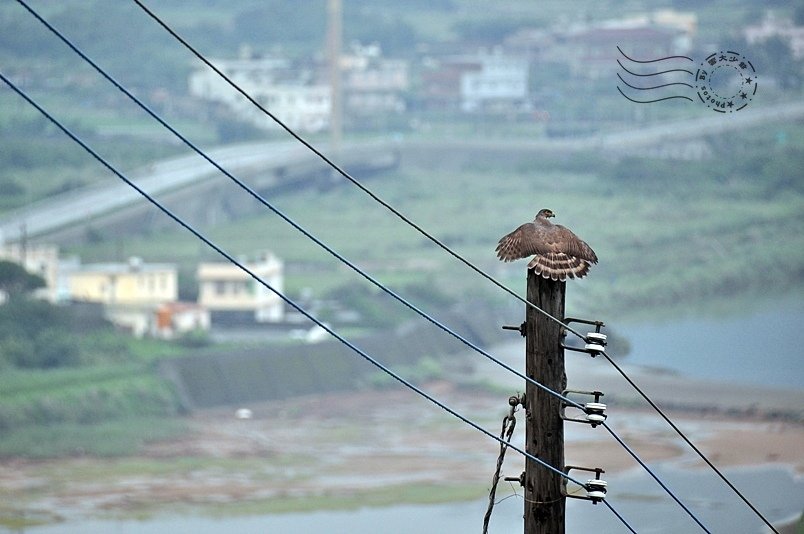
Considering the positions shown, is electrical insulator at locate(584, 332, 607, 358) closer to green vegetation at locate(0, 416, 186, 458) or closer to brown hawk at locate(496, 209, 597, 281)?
brown hawk at locate(496, 209, 597, 281)

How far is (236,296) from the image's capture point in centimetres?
2275

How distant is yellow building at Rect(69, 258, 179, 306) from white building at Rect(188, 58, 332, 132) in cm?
943

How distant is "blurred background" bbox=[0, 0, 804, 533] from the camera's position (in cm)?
1617

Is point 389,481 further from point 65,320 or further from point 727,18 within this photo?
point 727,18

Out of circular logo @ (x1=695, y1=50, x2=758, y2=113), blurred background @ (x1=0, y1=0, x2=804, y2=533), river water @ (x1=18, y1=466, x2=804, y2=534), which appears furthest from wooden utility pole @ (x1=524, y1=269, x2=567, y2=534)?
blurred background @ (x1=0, y1=0, x2=804, y2=533)

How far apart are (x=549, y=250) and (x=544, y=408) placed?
27 centimetres

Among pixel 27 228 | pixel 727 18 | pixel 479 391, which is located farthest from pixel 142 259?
pixel 727 18

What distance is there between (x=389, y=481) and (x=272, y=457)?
1528 millimetres

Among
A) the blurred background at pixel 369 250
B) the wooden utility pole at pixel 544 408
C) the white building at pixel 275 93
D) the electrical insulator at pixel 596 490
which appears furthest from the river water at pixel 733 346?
the wooden utility pole at pixel 544 408

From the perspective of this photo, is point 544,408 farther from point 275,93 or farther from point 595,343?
point 275,93

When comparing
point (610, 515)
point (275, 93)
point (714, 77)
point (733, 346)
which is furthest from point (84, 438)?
point (275, 93)

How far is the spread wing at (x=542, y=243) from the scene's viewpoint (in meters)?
3.07

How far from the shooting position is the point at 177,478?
15891 mm

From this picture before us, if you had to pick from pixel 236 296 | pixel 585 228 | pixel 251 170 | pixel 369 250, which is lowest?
pixel 236 296
